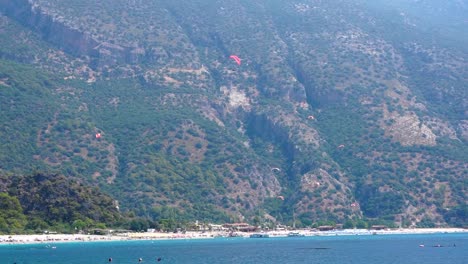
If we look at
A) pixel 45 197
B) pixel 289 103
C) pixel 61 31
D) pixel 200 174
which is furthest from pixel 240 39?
pixel 45 197

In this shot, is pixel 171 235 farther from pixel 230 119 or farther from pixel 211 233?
pixel 230 119

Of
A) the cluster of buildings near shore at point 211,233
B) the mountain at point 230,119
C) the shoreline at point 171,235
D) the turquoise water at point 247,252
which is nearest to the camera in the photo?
the turquoise water at point 247,252

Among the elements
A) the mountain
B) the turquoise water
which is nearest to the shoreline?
the turquoise water

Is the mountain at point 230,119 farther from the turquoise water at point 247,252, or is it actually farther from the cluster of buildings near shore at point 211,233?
the turquoise water at point 247,252

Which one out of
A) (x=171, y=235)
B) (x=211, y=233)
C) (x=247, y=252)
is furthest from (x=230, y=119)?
(x=247, y=252)

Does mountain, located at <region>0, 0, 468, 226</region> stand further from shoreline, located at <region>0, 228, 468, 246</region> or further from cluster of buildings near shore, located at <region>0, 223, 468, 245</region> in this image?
shoreline, located at <region>0, 228, 468, 246</region>

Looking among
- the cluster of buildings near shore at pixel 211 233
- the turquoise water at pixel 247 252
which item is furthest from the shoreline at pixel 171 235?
the turquoise water at pixel 247 252

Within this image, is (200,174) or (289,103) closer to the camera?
(200,174)

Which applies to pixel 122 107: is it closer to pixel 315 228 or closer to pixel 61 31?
pixel 61 31
